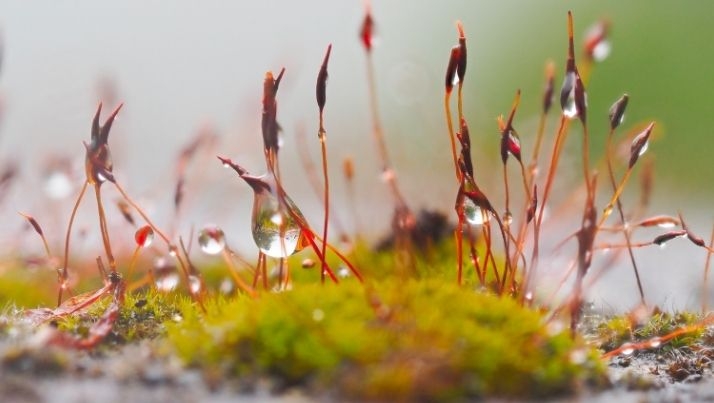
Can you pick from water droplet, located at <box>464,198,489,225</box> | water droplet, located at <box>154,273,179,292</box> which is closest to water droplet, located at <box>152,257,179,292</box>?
water droplet, located at <box>154,273,179,292</box>

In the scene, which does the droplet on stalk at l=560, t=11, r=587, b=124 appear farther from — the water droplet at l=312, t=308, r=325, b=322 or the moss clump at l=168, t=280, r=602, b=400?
the water droplet at l=312, t=308, r=325, b=322

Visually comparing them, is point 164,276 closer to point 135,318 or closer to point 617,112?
point 135,318

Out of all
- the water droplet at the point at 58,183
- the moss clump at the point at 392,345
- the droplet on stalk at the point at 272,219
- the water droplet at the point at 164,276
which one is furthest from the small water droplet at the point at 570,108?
the water droplet at the point at 58,183

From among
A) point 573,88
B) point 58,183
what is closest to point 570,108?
point 573,88

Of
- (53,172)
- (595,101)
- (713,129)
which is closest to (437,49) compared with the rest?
(595,101)

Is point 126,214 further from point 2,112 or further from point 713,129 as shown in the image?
point 713,129

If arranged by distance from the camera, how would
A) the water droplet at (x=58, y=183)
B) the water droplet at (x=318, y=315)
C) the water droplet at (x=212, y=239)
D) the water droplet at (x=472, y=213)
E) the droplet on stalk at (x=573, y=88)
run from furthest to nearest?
the water droplet at (x=58, y=183), the water droplet at (x=472, y=213), the water droplet at (x=212, y=239), the droplet on stalk at (x=573, y=88), the water droplet at (x=318, y=315)

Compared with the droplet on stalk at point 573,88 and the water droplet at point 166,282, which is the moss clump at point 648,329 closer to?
the droplet on stalk at point 573,88
